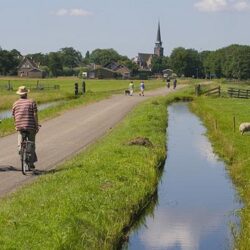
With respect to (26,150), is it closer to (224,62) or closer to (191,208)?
(191,208)

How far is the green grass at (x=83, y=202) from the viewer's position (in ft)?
32.3

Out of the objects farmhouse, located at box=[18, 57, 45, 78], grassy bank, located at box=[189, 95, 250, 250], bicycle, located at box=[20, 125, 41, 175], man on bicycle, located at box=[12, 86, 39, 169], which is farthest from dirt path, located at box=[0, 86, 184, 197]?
farmhouse, located at box=[18, 57, 45, 78]

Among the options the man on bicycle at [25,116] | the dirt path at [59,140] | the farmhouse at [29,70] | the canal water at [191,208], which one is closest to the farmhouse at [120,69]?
the farmhouse at [29,70]

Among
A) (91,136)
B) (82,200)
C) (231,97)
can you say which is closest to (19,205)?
(82,200)

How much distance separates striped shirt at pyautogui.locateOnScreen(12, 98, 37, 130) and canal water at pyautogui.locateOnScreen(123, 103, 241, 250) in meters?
4.04

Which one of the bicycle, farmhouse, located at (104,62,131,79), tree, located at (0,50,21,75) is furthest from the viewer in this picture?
farmhouse, located at (104,62,131,79)

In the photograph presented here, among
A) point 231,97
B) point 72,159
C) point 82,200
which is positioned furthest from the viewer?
point 231,97

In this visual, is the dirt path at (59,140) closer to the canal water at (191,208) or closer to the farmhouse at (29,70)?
the canal water at (191,208)

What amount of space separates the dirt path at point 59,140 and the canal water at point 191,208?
11.2ft

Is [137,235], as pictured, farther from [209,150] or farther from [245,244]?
[209,150]

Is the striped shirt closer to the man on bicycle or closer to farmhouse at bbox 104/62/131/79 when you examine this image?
the man on bicycle

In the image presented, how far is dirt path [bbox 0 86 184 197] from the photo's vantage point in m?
15.9

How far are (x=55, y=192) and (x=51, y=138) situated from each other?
1136 cm

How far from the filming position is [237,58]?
168375mm
